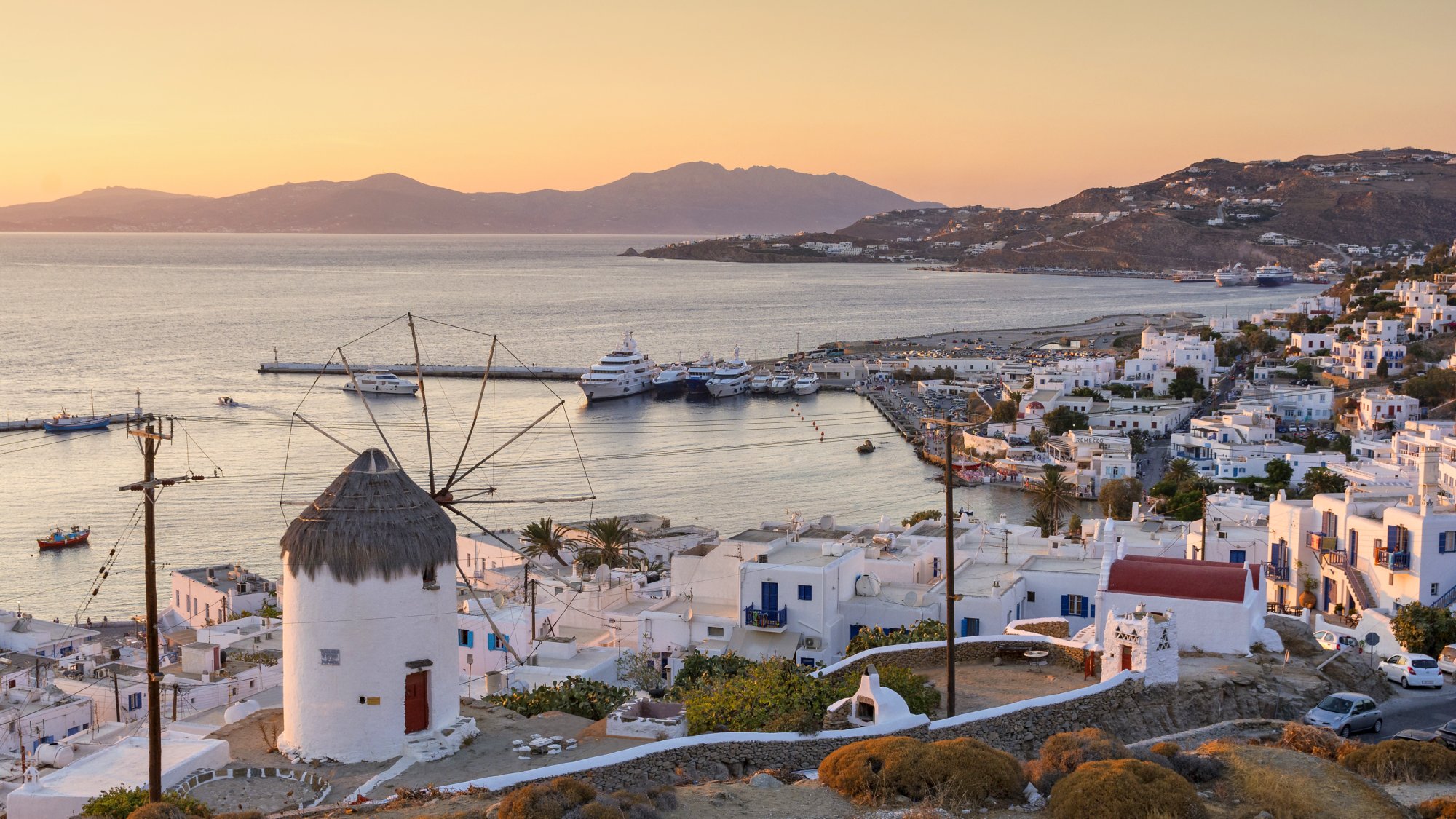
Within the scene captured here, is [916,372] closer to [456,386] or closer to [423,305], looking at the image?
[456,386]

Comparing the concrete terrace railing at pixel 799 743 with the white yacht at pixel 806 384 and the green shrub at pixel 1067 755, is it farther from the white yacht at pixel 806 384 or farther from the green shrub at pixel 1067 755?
the white yacht at pixel 806 384

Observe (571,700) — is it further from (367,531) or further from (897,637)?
(897,637)

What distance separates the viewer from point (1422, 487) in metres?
28.4

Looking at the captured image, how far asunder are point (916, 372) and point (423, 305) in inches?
3401

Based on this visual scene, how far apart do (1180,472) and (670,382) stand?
42072mm

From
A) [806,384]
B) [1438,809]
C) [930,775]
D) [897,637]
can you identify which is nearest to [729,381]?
[806,384]

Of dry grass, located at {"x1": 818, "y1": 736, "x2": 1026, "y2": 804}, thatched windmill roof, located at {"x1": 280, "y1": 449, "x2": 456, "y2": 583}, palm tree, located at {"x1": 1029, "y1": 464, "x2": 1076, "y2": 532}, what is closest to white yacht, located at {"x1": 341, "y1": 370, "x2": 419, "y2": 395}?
palm tree, located at {"x1": 1029, "y1": 464, "x2": 1076, "y2": 532}

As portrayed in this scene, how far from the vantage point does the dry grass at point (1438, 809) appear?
10.3m

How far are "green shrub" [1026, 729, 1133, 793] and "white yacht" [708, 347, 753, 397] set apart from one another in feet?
246

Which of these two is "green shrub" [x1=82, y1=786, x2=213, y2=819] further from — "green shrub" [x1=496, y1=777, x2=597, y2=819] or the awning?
the awning

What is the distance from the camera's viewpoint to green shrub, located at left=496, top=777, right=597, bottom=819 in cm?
948

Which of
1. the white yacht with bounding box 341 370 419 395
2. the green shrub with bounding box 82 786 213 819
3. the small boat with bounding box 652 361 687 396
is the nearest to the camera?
the green shrub with bounding box 82 786 213 819

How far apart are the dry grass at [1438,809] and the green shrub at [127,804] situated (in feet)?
31.6

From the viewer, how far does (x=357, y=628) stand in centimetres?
1275
